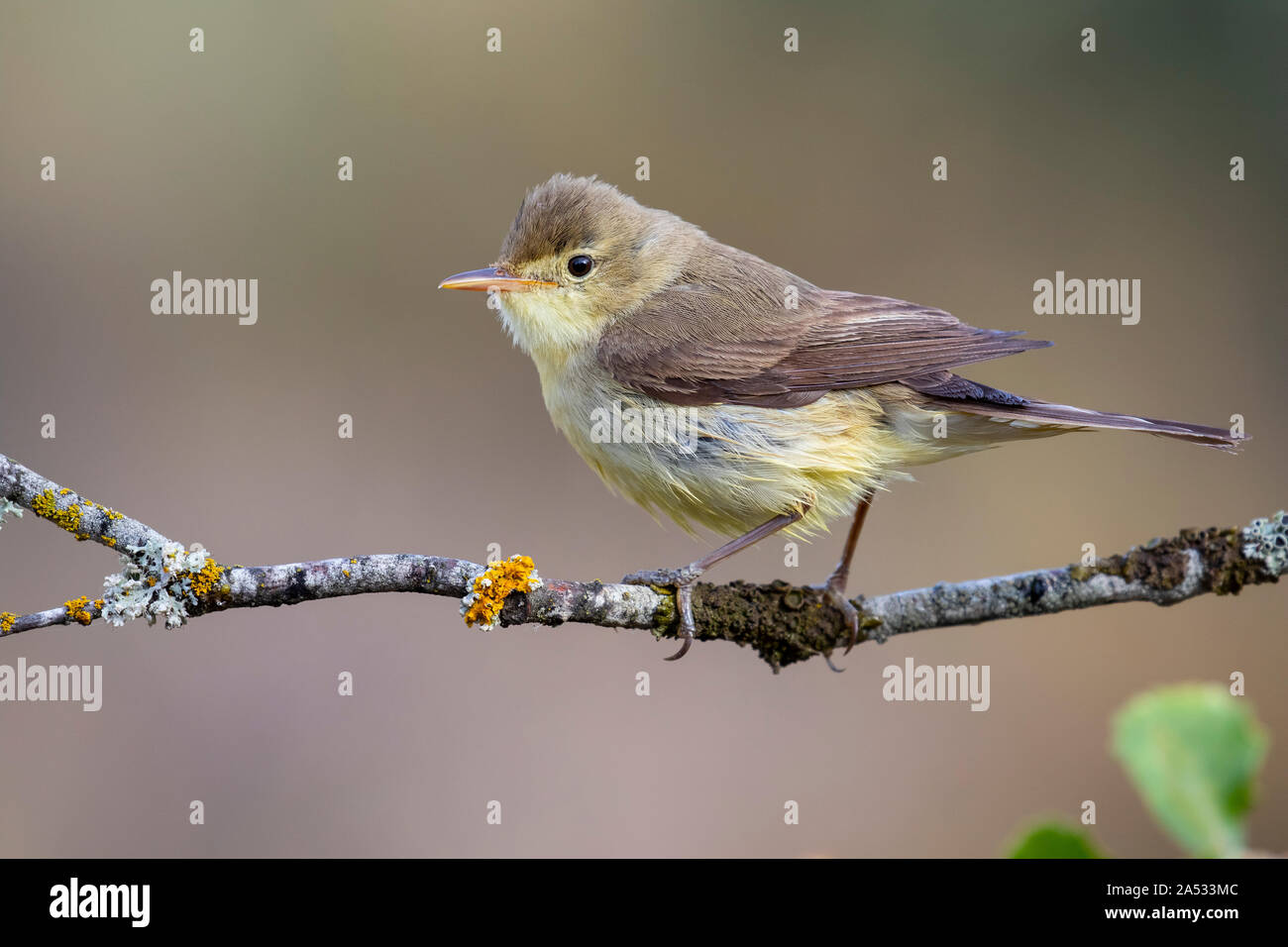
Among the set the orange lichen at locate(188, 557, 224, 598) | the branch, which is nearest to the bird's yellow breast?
the branch

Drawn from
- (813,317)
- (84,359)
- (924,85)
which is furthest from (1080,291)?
(84,359)

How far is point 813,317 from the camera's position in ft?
14.8

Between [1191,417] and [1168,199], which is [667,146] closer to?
[1168,199]

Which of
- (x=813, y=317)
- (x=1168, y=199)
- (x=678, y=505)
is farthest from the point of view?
(x=1168, y=199)

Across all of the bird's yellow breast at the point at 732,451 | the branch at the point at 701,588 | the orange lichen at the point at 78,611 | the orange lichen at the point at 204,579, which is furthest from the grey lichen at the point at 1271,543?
the orange lichen at the point at 78,611

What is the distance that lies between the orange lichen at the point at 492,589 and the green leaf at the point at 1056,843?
2009 millimetres

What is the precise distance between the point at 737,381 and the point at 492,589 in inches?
65.5

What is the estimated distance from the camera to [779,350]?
437 cm

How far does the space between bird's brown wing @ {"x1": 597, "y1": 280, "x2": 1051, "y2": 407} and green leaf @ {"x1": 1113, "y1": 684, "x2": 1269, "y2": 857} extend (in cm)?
321

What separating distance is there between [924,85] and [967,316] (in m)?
1.96
